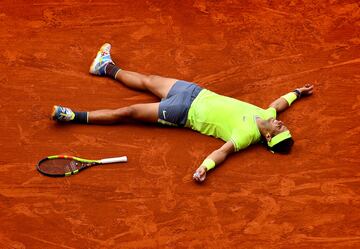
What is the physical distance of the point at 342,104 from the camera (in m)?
6.17

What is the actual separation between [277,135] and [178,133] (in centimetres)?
90

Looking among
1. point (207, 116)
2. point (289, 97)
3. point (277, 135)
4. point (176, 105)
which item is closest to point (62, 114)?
point (176, 105)

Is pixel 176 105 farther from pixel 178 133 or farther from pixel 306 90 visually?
pixel 306 90

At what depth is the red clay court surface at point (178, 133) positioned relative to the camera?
4.93 m

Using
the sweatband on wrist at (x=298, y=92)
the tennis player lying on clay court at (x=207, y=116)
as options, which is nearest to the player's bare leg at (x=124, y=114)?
the tennis player lying on clay court at (x=207, y=116)

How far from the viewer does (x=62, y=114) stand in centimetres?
548

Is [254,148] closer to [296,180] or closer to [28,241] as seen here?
[296,180]

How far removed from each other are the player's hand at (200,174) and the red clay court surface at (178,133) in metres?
0.08

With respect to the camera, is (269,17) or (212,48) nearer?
(212,48)

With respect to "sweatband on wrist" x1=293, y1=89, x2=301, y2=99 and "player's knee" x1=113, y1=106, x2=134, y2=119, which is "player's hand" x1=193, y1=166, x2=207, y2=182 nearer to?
"player's knee" x1=113, y1=106, x2=134, y2=119

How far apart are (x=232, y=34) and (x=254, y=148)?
5.76 feet

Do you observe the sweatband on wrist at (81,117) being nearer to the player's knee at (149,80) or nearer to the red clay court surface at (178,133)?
the red clay court surface at (178,133)

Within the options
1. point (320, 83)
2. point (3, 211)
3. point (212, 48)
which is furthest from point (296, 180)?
point (3, 211)

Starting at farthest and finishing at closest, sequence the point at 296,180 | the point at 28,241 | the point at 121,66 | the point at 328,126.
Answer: the point at 121,66 → the point at 328,126 → the point at 296,180 → the point at 28,241
